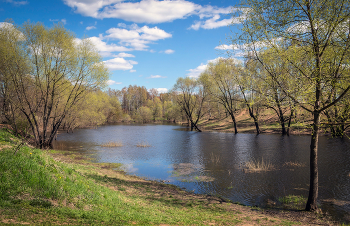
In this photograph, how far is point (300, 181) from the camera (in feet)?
48.5

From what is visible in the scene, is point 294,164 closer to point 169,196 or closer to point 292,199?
point 292,199

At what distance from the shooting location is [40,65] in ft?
82.7

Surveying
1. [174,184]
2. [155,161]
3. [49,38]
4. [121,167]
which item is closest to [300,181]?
[174,184]

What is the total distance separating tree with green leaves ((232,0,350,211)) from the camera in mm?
8875

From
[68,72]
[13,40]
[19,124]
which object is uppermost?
[13,40]

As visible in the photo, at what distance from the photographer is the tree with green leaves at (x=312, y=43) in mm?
8875

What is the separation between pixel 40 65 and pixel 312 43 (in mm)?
28315

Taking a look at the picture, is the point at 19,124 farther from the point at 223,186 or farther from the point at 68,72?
the point at 223,186

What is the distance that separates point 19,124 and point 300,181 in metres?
34.5

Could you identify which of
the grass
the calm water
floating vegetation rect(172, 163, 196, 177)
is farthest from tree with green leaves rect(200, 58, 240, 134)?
the grass

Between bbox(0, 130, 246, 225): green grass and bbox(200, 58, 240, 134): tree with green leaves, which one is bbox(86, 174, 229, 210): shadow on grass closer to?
bbox(0, 130, 246, 225): green grass

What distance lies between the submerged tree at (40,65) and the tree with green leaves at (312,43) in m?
22.2

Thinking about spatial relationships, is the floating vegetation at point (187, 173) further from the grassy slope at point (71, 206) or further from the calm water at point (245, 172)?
the grassy slope at point (71, 206)

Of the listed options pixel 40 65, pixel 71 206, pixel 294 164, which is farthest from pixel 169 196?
pixel 40 65
